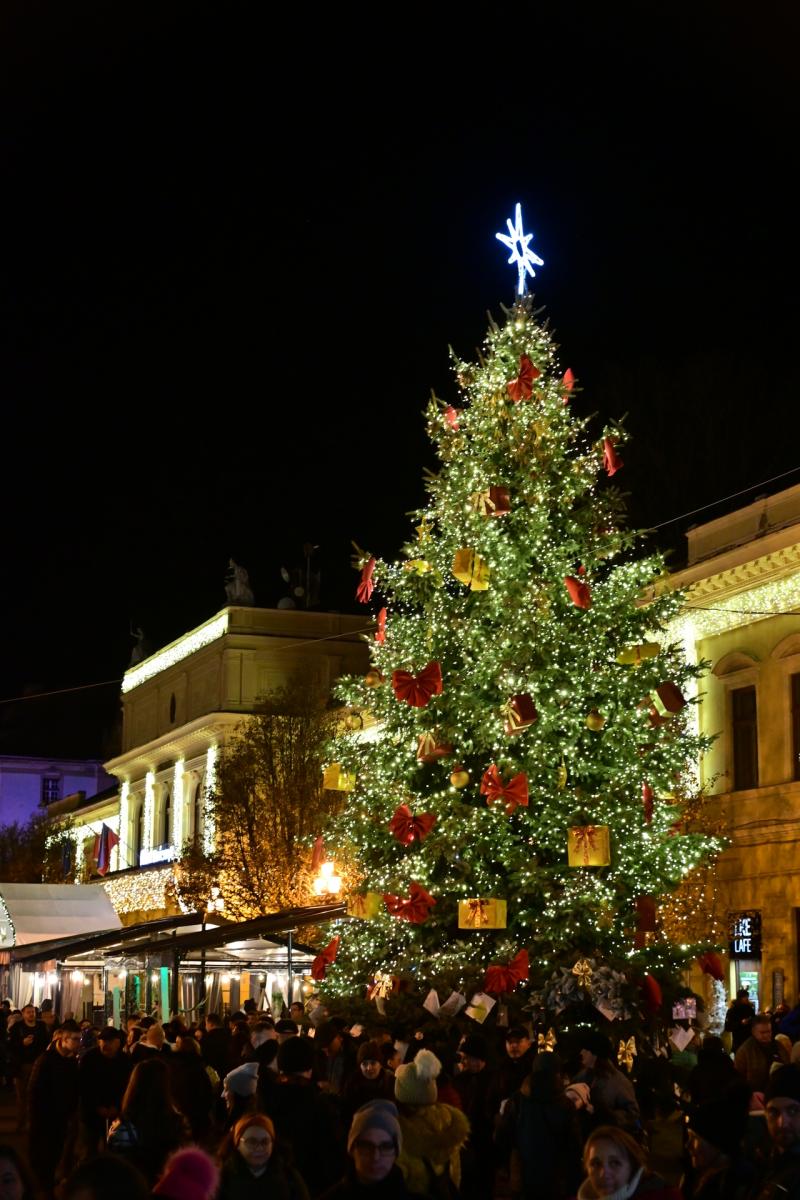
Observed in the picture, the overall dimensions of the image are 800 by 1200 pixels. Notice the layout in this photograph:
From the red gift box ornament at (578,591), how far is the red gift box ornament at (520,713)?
1.31m

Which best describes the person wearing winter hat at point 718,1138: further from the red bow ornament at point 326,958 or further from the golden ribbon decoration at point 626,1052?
the red bow ornament at point 326,958

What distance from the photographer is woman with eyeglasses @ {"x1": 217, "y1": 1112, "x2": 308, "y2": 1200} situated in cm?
716

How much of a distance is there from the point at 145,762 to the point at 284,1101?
64.1 metres

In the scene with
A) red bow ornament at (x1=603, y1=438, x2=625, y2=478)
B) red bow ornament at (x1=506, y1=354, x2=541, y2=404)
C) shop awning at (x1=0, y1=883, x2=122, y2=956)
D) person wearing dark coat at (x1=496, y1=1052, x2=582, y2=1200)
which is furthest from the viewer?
shop awning at (x1=0, y1=883, x2=122, y2=956)

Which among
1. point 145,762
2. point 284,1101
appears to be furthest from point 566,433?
point 145,762

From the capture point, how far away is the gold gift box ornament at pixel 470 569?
20672mm

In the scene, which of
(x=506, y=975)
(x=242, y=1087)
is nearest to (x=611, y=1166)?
(x=242, y=1087)

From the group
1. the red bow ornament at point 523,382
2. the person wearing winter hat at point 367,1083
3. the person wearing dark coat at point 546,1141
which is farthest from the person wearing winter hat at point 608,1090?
the red bow ornament at point 523,382

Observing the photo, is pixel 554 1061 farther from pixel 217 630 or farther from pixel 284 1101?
pixel 217 630

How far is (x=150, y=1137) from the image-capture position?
882cm

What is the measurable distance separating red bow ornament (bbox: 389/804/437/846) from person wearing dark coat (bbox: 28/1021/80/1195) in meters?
8.62

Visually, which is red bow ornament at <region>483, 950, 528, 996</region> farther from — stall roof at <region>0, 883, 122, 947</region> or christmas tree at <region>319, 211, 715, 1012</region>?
stall roof at <region>0, 883, 122, 947</region>

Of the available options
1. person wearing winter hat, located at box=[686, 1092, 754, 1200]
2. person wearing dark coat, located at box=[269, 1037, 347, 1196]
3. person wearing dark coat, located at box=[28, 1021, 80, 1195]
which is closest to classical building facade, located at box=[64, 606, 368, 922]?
person wearing dark coat, located at box=[28, 1021, 80, 1195]

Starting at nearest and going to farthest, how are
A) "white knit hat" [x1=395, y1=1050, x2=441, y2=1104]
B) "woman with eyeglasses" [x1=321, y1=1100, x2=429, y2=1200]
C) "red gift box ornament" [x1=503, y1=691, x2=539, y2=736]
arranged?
"woman with eyeglasses" [x1=321, y1=1100, x2=429, y2=1200] → "white knit hat" [x1=395, y1=1050, x2=441, y2=1104] → "red gift box ornament" [x1=503, y1=691, x2=539, y2=736]
